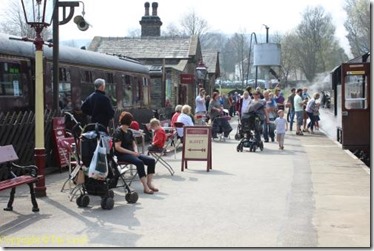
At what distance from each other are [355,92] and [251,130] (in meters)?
3.01

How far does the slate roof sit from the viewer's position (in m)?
33.1

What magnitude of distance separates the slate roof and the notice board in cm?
2144

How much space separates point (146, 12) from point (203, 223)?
3335 cm

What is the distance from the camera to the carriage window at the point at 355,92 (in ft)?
49.7

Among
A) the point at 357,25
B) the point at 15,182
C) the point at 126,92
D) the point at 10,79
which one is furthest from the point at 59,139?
the point at 357,25

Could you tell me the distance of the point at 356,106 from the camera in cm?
1515

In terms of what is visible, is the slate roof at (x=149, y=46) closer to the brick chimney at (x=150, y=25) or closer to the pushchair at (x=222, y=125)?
the brick chimney at (x=150, y=25)

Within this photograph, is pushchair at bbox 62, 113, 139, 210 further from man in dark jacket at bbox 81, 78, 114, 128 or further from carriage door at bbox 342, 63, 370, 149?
carriage door at bbox 342, 63, 370, 149

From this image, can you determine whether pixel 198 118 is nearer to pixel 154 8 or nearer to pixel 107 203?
pixel 107 203

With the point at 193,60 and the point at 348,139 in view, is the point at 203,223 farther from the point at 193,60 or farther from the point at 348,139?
the point at 193,60

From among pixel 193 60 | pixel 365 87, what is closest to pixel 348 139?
pixel 365 87

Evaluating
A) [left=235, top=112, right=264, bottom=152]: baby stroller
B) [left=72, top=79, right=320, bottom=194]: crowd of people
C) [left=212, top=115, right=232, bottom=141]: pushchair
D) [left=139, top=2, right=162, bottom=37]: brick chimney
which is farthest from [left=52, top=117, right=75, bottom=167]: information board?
[left=139, top=2, right=162, bottom=37]: brick chimney

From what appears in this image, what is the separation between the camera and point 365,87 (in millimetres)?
15094

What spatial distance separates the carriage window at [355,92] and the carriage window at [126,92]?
23.4 feet
